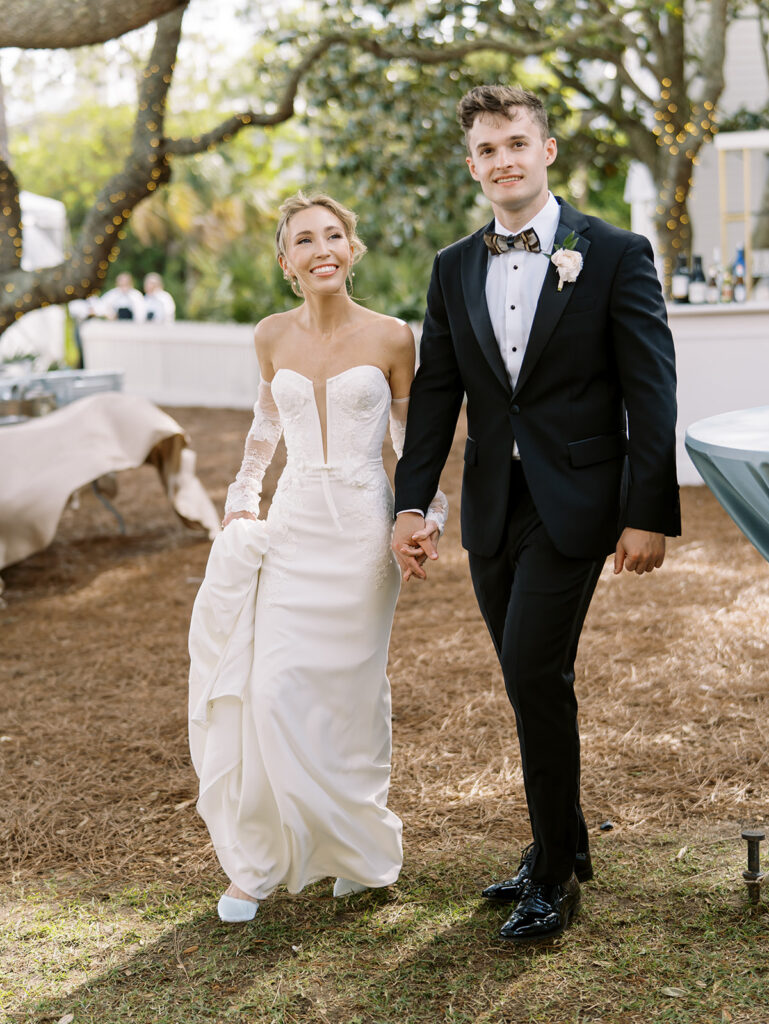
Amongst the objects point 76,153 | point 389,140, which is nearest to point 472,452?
point 389,140

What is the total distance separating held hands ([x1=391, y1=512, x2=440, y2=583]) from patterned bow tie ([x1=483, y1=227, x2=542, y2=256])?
2.57ft

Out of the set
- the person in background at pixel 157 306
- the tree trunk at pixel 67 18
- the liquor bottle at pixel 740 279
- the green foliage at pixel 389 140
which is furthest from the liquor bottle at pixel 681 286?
the person in background at pixel 157 306

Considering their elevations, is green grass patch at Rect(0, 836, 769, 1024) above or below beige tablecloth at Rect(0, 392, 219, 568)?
below

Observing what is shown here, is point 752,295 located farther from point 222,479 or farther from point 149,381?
point 149,381

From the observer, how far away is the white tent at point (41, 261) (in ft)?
65.5

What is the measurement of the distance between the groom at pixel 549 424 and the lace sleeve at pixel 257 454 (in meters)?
0.82

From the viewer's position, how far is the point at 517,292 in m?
3.18

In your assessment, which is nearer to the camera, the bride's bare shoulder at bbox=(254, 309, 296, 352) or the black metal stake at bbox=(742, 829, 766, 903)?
the black metal stake at bbox=(742, 829, 766, 903)

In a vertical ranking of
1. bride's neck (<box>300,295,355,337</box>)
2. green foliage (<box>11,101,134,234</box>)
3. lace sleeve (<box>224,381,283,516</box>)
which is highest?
green foliage (<box>11,101,134,234</box>)

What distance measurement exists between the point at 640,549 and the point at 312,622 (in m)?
1.00

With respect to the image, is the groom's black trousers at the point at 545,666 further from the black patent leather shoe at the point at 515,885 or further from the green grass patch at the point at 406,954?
the green grass patch at the point at 406,954

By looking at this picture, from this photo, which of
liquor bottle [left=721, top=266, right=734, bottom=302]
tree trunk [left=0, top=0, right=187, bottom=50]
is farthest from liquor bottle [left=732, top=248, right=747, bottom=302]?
tree trunk [left=0, top=0, right=187, bottom=50]

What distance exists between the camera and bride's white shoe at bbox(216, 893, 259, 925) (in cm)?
347

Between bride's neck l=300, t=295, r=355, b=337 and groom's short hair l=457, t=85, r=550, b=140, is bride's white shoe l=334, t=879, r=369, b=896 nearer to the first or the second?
bride's neck l=300, t=295, r=355, b=337
